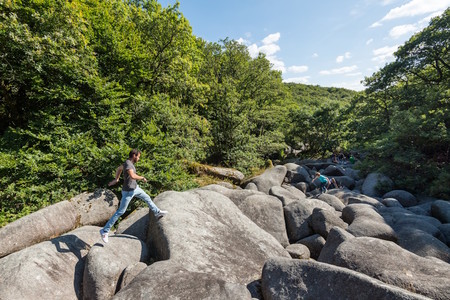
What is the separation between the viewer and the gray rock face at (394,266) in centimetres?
362

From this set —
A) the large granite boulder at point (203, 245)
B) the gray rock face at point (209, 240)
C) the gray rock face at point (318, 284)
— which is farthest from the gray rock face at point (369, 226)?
the gray rock face at point (318, 284)

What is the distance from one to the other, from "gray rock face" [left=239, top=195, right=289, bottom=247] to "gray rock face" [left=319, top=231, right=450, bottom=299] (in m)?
3.18

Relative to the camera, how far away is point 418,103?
17.4m

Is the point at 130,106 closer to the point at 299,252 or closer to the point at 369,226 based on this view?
the point at 299,252

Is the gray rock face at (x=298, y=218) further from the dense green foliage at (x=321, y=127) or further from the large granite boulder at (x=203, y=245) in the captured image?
the dense green foliage at (x=321, y=127)

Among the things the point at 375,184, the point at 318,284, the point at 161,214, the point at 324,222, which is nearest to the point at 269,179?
the point at 375,184

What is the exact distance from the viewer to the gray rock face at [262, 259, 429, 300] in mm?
2885

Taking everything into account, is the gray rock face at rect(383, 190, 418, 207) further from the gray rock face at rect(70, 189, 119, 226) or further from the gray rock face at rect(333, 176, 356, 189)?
the gray rock face at rect(70, 189, 119, 226)

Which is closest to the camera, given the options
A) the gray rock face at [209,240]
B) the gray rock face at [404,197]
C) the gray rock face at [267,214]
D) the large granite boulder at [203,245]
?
the large granite boulder at [203,245]

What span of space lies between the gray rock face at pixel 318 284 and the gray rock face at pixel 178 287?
0.59 m

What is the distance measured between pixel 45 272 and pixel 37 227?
2.30m

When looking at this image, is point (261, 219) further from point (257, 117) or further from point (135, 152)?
point (257, 117)

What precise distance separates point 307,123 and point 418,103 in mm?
12590

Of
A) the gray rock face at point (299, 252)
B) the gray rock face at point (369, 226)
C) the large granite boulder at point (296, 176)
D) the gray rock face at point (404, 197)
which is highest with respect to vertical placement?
the gray rock face at point (369, 226)
